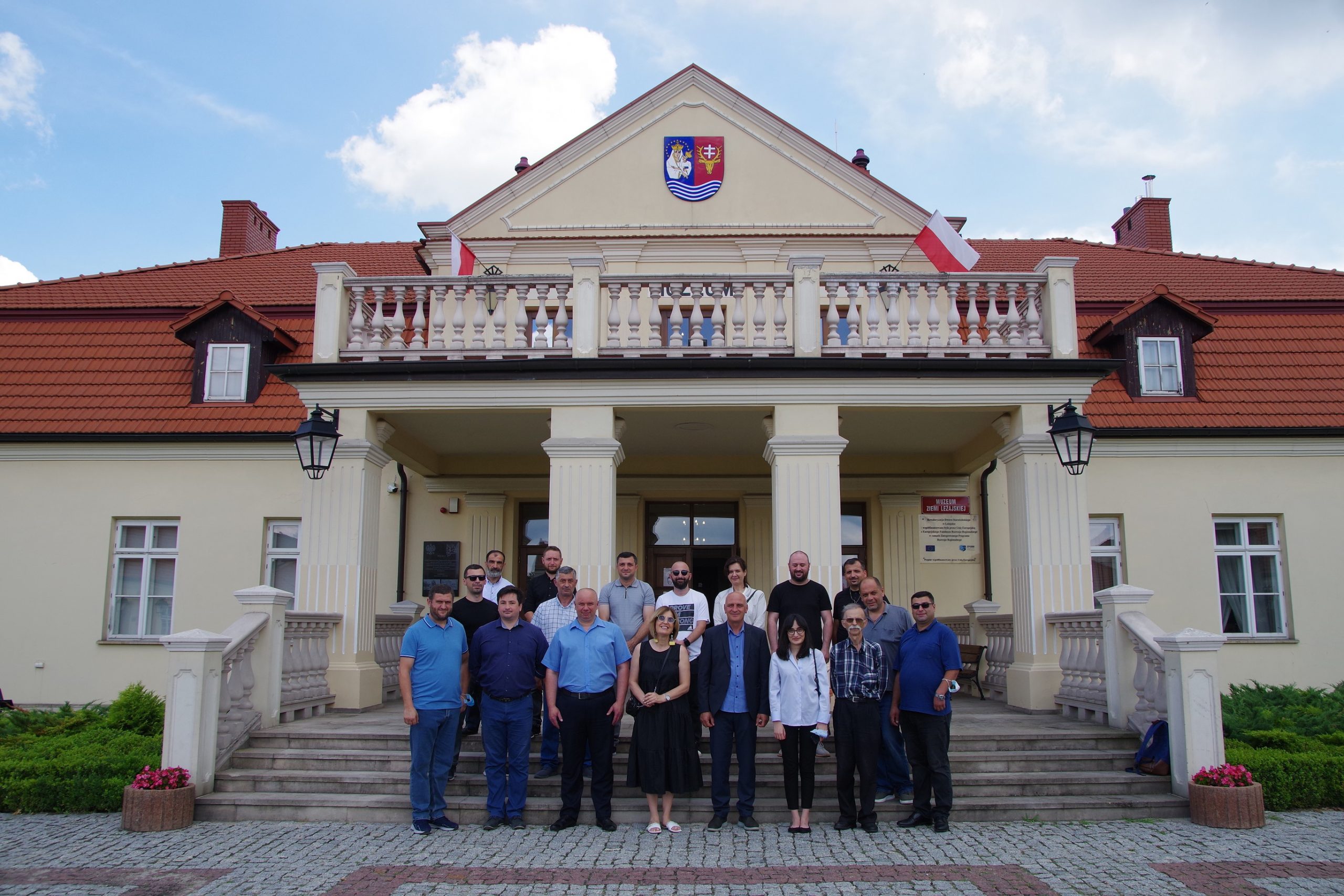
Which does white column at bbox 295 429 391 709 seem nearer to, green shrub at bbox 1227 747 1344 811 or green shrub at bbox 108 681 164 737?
green shrub at bbox 108 681 164 737

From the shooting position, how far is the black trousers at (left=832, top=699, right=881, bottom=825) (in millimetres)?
6770

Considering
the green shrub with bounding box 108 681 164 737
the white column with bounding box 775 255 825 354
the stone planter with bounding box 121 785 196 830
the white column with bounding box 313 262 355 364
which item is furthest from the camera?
the white column with bounding box 313 262 355 364

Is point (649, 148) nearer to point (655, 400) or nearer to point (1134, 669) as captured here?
point (655, 400)

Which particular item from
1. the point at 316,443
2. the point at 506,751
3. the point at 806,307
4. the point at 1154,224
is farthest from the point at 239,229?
the point at 1154,224

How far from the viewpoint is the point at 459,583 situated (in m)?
14.0

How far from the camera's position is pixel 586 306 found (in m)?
10.5

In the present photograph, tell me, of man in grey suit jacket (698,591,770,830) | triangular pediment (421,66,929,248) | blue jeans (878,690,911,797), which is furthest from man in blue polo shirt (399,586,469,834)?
triangular pediment (421,66,929,248)

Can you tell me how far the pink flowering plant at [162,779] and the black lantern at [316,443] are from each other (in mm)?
3342

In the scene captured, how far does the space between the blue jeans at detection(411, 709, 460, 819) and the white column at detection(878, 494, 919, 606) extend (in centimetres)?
821

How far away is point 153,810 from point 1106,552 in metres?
11.5

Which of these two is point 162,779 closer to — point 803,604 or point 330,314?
point 803,604

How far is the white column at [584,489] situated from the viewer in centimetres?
999

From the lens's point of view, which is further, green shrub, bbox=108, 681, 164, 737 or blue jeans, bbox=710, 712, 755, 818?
green shrub, bbox=108, 681, 164, 737

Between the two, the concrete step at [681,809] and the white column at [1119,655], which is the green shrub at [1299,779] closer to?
the concrete step at [681,809]
